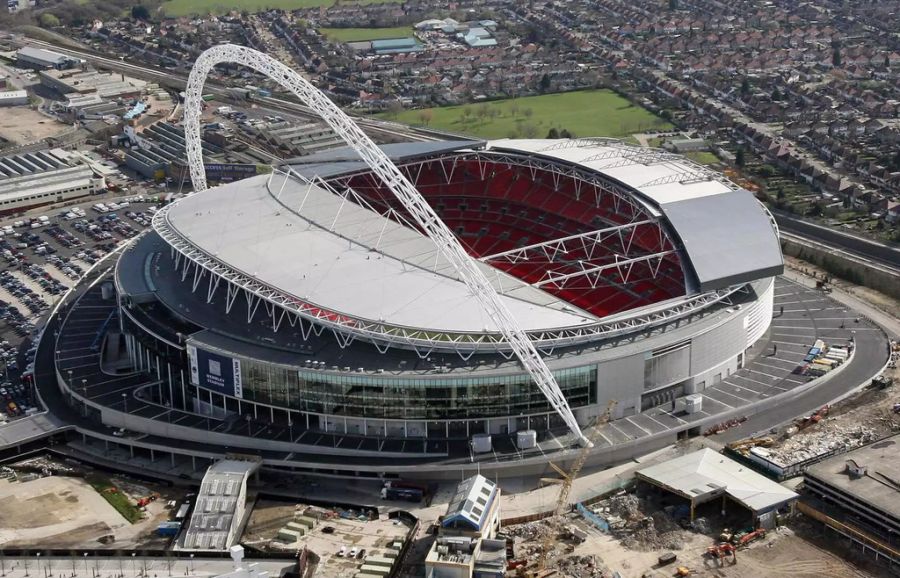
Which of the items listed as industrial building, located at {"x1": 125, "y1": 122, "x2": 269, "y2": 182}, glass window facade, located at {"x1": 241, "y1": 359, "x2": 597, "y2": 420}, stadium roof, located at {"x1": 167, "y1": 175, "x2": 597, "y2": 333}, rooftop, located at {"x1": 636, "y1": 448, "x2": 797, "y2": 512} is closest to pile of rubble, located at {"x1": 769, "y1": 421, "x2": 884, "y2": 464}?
rooftop, located at {"x1": 636, "y1": 448, "x2": 797, "y2": 512}

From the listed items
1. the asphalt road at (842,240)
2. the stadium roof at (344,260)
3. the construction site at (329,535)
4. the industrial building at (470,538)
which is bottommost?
the asphalt road at (842,240)

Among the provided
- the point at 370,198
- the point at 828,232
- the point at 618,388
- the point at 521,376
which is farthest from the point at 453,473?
the point at 828,232

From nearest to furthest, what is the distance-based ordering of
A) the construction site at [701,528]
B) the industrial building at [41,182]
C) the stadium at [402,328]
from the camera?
1. the construction site at [701,528]
2. the stadium at [402,328]
3. the industrial building at [41,182]

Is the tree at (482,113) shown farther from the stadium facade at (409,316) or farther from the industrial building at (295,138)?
the stadium facade at (409,316)

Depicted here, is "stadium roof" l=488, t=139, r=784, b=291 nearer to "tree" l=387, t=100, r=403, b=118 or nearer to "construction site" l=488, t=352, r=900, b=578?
"construction site" l=488, t=352, r=900, b=578

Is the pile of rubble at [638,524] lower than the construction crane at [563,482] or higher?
lower

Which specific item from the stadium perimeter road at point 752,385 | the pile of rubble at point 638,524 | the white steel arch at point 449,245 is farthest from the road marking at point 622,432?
the pile of rubble at point 638,524

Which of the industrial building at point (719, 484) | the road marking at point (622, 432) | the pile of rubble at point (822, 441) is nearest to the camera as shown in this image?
the industrial building at point (719, 484)
